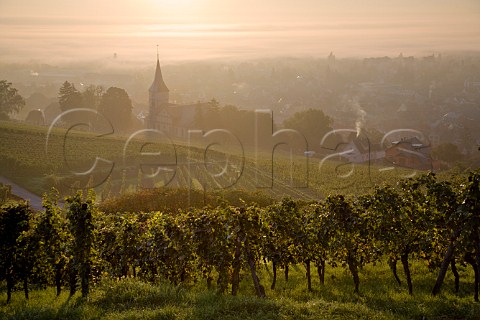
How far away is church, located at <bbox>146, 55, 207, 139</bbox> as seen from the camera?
103 metres

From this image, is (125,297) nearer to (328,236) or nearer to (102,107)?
(328,236)

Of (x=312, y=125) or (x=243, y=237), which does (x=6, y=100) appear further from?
(x=243, y=237)

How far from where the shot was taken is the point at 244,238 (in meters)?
14.8

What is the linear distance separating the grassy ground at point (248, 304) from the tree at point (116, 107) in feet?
274

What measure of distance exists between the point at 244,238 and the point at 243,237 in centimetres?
6

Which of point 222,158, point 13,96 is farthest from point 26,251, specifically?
A: point 13,96

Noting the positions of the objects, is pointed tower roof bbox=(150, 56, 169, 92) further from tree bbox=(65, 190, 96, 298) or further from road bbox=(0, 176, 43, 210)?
tree bbox=(65, 190, 96, 298)

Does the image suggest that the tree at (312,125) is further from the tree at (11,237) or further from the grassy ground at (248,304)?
the tree at (11,237)

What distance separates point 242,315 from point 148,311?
243 centimetres

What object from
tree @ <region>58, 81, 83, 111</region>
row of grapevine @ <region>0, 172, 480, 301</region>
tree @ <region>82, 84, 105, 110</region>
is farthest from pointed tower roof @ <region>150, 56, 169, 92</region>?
row of grapevine @ <region>0, 172, 480, 301</region>

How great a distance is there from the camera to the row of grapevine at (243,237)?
1487 centimetres

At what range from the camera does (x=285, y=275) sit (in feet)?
60.1

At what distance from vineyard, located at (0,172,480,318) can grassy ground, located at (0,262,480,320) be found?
503mm

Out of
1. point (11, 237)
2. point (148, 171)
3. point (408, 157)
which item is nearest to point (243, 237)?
point (11, 237)
